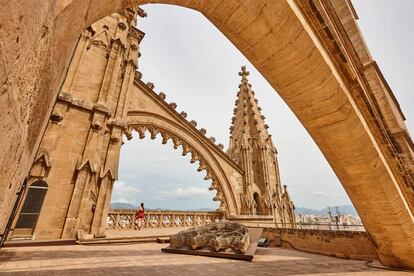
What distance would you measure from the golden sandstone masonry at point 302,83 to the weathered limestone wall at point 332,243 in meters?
0.97

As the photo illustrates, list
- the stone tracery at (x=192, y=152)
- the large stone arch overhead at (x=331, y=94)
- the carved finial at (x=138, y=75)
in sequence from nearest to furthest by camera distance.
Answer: the large stone arch overhead at (x=331, y=94) → the carved finial at (x=138, y=75) → the stone tracery at (x=192, y=152)

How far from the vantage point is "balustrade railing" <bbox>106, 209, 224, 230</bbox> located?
11352mm

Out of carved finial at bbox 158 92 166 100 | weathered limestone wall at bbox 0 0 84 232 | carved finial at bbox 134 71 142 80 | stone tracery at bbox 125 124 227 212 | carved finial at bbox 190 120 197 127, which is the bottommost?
weathered limestone wall at bbox 0 0 84 232

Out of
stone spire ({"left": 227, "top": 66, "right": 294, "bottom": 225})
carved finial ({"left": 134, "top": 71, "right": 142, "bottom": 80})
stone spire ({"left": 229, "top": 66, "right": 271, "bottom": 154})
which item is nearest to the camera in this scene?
carved finial ({"left": 134, "top": 71, "right": 142, "bottom": 80})

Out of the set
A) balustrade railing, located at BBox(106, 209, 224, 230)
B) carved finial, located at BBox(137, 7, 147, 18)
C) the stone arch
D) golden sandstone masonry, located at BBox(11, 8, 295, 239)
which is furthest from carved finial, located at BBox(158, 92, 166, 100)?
balustrade railing, located at BBox(106, 209, 224, 230)

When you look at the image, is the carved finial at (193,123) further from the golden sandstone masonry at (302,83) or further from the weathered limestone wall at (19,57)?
the weathered limestone wall at (19,57)

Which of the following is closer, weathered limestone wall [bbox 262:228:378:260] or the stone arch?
weathered limestone wall [bbox 262:228:378:260]

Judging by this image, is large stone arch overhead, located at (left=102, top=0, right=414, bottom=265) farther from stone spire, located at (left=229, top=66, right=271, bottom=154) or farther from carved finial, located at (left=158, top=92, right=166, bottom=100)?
stone spire, located at (left=229, top=66, right=271, bottom=154)

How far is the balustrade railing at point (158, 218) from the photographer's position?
11.4 metres

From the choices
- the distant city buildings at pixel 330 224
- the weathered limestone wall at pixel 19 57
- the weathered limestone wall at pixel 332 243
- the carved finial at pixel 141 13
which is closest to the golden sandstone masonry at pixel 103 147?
the carved finial at pixel 141 13

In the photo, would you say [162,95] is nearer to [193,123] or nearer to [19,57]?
[193,123]

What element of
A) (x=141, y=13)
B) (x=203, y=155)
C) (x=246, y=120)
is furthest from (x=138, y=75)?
(x=246, y=120)

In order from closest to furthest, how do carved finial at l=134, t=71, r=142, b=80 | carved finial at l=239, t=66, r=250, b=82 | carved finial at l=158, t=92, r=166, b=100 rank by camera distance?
carved finial at l=134, t=71, r=142, b=80, carved finial at l=158, t=92, r=166, b=100, carved finial at l=239, t=66, r=250, b=82

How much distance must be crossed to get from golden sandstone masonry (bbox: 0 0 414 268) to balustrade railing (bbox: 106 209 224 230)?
9.31 metres
